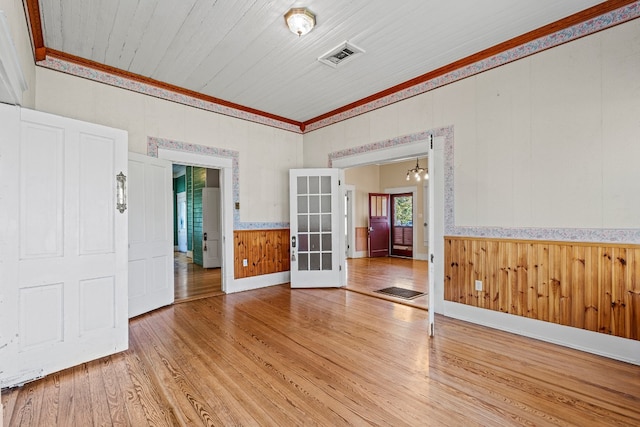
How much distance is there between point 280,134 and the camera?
18.9 feet

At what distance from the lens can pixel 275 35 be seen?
312 centimetres

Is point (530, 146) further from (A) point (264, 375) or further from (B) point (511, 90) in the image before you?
(A) point (264, 375)

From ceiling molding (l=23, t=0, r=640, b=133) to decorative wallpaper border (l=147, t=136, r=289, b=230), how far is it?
62cm

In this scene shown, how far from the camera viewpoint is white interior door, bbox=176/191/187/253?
10.2 metres

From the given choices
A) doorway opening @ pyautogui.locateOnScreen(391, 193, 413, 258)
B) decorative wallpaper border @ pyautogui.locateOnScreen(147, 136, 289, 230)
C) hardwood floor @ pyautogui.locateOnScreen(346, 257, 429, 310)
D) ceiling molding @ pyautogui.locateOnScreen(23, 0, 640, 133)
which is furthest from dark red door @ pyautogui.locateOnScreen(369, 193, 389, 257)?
ceiling molding @ pyautogui.locateOnScreen(23, 0, 640, 133)

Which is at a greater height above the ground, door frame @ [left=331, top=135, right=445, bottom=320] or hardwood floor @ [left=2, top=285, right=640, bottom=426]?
door frame @ [left=331, top=135, right=445, bottom=320]

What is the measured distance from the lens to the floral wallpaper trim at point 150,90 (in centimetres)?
350

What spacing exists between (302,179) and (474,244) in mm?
2974

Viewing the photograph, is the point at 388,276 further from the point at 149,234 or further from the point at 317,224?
the point at 149,234

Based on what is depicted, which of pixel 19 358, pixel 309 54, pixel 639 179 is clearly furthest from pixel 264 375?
pixel 639 179

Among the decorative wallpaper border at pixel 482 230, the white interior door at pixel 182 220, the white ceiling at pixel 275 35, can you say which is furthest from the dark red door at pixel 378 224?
the white interior door at pixel 182 220

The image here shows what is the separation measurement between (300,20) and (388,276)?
4.88 metres

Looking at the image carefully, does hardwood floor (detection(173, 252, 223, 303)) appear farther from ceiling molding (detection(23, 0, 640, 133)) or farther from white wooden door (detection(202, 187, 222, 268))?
ceiling molding (detection(23, 0, 640, 133))

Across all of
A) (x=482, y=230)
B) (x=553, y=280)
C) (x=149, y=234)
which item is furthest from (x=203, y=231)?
(x=553, y=280)
